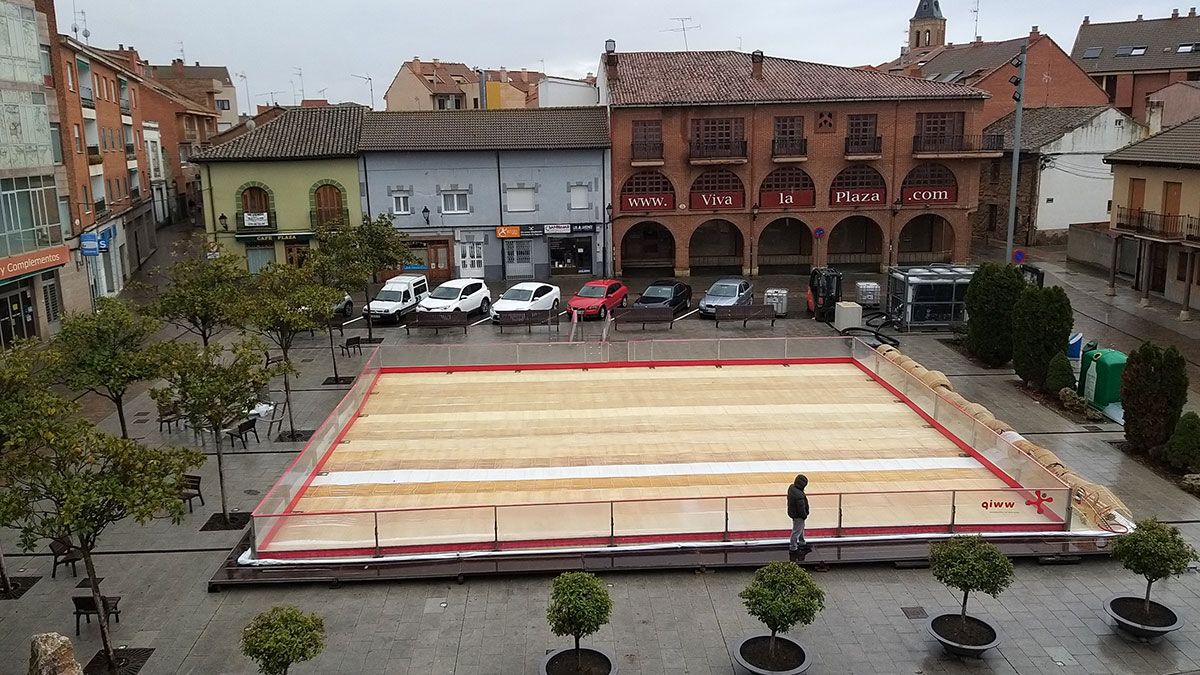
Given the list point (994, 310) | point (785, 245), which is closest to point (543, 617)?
point (994, 310)

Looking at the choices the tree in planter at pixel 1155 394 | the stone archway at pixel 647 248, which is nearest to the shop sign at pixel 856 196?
the stone archway at pixel 647 248

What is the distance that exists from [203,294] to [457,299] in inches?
478

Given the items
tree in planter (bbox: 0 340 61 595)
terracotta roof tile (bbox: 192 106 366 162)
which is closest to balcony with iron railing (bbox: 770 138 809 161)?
terracotta roof tile (bbox: 192 106 366 162)

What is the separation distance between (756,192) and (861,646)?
3305 cm

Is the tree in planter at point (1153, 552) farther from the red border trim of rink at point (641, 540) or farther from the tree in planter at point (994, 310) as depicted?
the tree in planter at point (994, 310)

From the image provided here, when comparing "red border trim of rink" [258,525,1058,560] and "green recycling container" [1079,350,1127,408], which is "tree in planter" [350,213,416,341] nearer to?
"red border trim of rink" [258,525,1058,560]

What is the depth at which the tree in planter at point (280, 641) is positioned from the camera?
32.0 ft

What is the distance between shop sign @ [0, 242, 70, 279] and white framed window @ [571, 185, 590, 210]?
68.0 feet

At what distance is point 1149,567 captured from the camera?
11906mm

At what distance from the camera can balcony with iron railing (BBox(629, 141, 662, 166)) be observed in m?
41.8

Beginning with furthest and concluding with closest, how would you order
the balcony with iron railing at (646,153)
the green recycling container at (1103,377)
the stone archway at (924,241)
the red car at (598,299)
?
the stone archway at (924,241) < the balcony with iron railing at (646,153) < the red car at (598,299) < the green recycling container at (1103,377)

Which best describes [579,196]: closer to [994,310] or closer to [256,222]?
[256,222]

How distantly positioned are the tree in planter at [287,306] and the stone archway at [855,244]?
30.2 m

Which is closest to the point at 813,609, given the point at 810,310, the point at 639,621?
the point at 639,621
